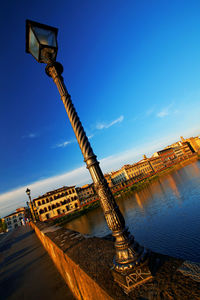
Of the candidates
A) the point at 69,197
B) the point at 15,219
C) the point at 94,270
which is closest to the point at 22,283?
the point at 94,270

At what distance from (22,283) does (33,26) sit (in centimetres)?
716

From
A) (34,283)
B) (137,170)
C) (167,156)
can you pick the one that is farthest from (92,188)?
(34,283)

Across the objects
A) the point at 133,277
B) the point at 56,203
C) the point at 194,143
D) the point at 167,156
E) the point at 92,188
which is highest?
the point at 194,143

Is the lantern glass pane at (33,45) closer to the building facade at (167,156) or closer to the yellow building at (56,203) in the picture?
the yellow building at (56,203)

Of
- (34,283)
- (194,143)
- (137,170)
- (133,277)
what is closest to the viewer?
(133,277)

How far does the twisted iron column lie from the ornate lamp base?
50 millimetres

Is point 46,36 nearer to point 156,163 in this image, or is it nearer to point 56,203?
point 56,203

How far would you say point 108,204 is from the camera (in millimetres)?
2158

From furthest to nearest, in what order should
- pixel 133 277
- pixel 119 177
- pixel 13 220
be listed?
pixel 119 177 < pixel 13 220 < pixel 133 277

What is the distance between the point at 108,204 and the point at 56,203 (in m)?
45.3

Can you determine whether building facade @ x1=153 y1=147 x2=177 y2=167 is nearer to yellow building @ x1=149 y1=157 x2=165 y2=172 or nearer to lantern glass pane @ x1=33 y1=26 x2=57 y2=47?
yellow building @ x1=149 y1=157 x2=165 y2=172

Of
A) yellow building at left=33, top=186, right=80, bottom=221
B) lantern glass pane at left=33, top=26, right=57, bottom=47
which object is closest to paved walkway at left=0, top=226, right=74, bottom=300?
lantern glass pane at left=33, top=26, right=57, bottom=47

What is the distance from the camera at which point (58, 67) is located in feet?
9.55

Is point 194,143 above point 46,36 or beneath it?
above
